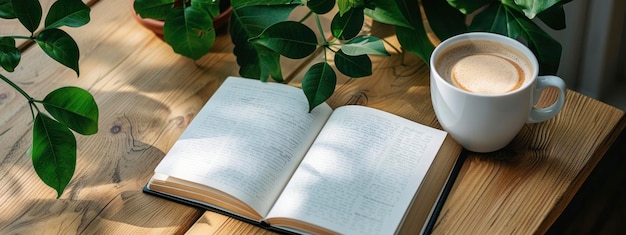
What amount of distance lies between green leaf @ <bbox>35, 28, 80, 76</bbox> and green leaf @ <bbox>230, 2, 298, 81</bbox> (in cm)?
25

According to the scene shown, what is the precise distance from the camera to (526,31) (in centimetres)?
114

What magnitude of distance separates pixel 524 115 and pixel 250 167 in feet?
1.16

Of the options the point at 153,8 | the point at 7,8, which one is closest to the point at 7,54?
the point at 7,8

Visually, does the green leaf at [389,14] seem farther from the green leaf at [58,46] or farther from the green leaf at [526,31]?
the green leaf at [58,46]

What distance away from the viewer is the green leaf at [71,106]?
Answer: 3.34ft

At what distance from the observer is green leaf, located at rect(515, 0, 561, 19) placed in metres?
1.05

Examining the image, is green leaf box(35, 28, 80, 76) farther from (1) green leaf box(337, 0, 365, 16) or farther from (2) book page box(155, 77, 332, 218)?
(1) green leaf box(337, 0, 365, 16)

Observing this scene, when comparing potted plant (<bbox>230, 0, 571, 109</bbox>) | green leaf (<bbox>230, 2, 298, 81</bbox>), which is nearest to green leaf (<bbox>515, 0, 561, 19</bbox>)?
potted plant (<bbox>230, 0, 571, 109</bbox>)

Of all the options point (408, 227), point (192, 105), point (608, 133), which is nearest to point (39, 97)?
point (192, 105)

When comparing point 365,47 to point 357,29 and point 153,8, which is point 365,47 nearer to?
point 357,29

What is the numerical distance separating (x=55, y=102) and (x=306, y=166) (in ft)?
1.06

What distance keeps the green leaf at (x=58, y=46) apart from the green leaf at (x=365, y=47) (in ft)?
1.14

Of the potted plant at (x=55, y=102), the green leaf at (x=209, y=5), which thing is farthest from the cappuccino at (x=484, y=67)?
the potted plant at (x=55, y=102)

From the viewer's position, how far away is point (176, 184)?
106cm
